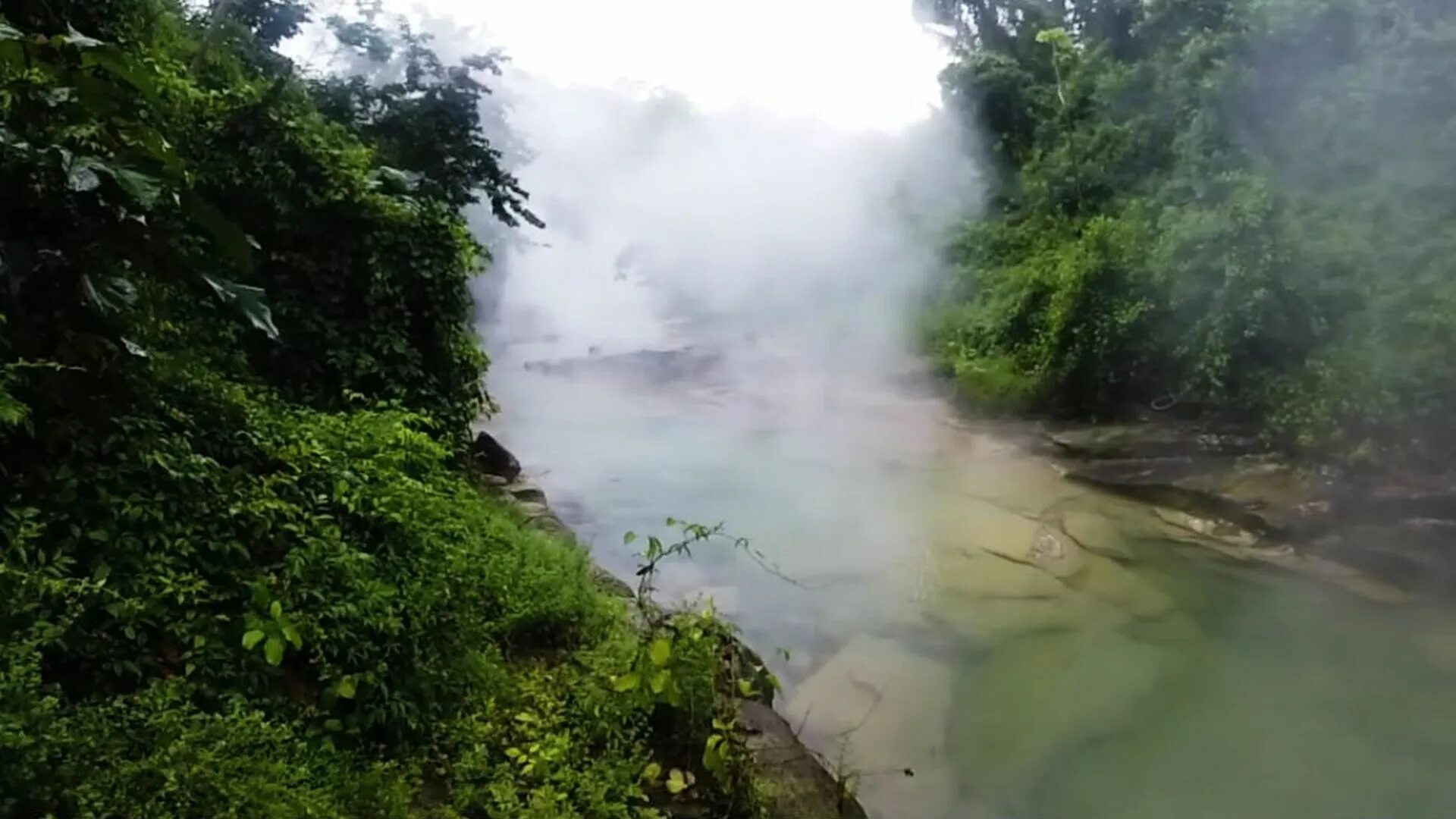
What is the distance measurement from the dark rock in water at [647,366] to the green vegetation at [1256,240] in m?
4.60

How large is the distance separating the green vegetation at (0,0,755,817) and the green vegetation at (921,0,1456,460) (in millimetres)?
8144

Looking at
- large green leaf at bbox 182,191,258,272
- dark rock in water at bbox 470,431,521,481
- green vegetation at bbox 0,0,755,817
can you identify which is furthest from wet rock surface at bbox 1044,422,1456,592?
large green leaf at bbox 182,191,258,272

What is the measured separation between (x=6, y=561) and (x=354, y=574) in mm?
923

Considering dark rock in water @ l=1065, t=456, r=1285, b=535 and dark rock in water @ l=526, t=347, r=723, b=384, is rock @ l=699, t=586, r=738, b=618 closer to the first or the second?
dark rock in water @ l=1065, t=456, r=1285, b=535

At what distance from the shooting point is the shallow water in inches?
179

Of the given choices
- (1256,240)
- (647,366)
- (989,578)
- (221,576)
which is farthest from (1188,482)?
(647,366)

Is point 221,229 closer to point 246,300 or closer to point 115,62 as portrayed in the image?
point 246,300

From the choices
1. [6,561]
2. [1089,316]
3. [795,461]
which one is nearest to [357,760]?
[6,561]

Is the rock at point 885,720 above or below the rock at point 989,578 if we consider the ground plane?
below

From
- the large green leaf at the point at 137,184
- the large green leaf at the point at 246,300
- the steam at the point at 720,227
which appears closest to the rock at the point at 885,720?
the large green leaf at the point at 246,300

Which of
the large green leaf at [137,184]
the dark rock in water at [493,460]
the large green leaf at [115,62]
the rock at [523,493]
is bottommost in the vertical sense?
the rock at [523,493]

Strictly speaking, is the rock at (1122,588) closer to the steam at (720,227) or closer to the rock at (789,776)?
the rock at (789,776)

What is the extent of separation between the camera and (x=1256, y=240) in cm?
981

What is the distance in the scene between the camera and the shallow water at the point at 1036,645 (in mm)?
4551
